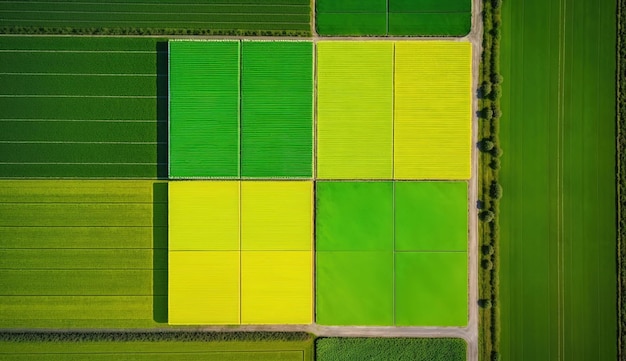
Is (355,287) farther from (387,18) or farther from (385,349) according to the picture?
(387,18)

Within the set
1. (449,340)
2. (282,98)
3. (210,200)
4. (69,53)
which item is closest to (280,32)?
(282,98)

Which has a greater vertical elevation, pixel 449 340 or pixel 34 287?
pixel 34 287

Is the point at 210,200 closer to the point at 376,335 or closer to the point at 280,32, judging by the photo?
the point at 280,32

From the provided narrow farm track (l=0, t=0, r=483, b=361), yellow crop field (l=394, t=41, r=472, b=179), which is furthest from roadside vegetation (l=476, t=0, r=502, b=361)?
yellow crop field (l=394, t=41, r=472, b=179)

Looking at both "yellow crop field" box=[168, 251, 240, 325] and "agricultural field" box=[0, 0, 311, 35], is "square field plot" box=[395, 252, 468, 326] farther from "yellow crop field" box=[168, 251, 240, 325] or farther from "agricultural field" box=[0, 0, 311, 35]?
"agricultural field" box=[0, 0, 311, 35]

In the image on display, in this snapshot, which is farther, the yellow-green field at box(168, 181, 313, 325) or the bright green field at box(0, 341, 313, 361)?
the bright green field at box(0, 341, 313, 361)

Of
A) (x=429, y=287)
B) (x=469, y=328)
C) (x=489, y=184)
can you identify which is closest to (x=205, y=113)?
(x=429, y=287)

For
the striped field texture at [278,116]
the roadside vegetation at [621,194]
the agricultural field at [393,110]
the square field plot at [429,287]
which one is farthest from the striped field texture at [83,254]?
the roadside vegetation at [621,194]
